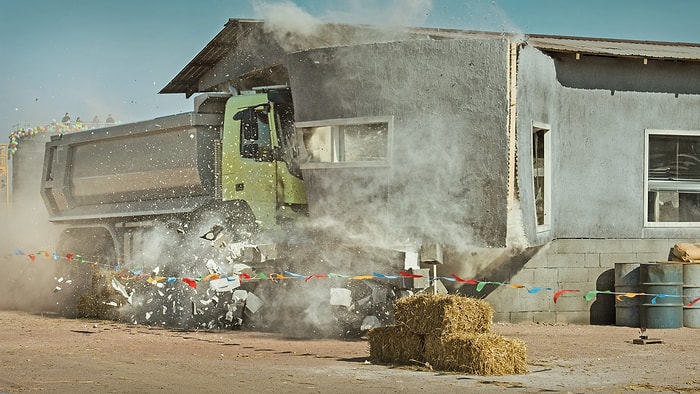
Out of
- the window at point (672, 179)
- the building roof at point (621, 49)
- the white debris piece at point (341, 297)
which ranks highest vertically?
the building roof at point (621, 49)

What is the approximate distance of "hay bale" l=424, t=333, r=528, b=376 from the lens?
1186 cm

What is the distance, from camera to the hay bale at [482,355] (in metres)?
11.9

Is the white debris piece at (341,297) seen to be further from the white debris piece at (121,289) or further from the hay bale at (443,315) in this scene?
the white debris piece at (121,289)

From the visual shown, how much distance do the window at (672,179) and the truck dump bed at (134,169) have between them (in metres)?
7.82

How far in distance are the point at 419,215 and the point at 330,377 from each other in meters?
5.23

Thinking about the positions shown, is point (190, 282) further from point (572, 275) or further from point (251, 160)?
point (572, 275)

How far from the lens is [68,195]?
22.6m

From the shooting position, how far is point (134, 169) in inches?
813

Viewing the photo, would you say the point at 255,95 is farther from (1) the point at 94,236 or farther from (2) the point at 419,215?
(1) the point at 94,236

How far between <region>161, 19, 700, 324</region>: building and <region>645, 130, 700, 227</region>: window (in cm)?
3

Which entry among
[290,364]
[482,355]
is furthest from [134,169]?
[482,355]

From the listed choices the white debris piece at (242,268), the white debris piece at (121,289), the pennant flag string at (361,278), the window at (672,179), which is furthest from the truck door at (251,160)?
the window at (672,179)

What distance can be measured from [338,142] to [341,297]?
2478mm

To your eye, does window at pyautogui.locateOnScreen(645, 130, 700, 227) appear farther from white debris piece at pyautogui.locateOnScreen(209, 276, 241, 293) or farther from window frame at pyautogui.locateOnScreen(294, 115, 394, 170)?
white debris piece at pyautogui.locateOnScreen(209, 276, 241, 293)
